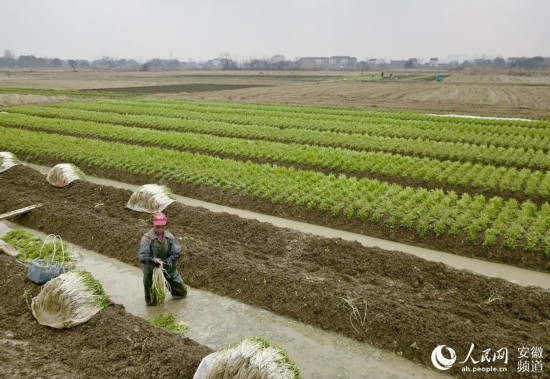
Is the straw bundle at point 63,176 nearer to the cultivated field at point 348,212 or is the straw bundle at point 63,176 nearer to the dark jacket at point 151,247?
the cultivated field at point 348,212

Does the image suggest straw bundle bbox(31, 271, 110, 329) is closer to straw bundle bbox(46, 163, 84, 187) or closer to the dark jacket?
the dark jacket

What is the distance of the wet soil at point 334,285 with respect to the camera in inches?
273

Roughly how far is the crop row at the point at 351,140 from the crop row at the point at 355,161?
3.88 feet

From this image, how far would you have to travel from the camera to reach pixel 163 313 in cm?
808

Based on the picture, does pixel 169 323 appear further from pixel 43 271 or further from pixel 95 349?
pixel 43 271

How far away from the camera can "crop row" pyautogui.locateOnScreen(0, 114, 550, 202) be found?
583 inches

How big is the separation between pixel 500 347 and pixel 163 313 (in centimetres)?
574

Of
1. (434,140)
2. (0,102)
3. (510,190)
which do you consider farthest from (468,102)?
(0,102)

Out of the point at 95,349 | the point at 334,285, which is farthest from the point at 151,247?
the point at 334,285

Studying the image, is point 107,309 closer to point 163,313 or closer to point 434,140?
point 163,313

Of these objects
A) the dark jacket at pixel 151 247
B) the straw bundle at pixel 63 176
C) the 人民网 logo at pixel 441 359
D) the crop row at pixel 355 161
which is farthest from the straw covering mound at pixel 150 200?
the 人民网 logo at pixel 441 359

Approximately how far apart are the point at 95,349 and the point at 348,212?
8.04 metres

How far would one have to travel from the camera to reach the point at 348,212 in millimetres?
12625

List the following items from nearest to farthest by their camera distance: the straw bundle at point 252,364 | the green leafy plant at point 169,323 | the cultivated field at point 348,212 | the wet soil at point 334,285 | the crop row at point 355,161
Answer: the straw bundle at point 252,364 < the wet soil at point 334,285 < the green leafy plant at point 169,323 < the cultivated field at point 348,212 < the crop row at point 355,161
